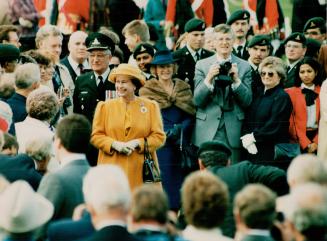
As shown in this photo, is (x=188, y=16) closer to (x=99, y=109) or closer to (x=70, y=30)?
(x=70, y=30)

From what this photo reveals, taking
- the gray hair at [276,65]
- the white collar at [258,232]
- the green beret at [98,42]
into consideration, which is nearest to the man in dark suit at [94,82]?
the green beret at [98,42]

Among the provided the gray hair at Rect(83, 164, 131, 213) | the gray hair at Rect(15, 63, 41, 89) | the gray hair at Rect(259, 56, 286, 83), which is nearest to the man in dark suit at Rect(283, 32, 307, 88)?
the gray hair at Rect(259, 56, 286, 83)

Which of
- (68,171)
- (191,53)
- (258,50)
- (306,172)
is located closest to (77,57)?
(191,53)

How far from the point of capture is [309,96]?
50.0 feet

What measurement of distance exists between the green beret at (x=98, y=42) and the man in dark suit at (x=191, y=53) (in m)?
0.94

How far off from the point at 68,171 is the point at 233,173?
146 centimetres

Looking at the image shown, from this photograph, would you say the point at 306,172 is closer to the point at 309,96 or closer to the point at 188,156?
the point at 188,156

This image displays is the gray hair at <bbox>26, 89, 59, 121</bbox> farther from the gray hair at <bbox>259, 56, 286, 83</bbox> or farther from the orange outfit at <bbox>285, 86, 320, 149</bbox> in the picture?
the orange outfit at <bbox>285, 86, 320, 149</bbox>

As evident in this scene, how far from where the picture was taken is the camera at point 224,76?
14.6 m

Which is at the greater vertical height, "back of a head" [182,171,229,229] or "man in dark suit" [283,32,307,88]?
"man in dark suit" [283,32,307,88]

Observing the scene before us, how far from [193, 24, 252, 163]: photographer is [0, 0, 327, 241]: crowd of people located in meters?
0.01

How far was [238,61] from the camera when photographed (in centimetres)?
1511

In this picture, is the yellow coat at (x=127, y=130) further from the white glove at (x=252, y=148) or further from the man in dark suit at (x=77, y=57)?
the man in dark suit at (x=77, y=57)

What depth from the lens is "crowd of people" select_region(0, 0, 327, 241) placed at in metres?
9.45
